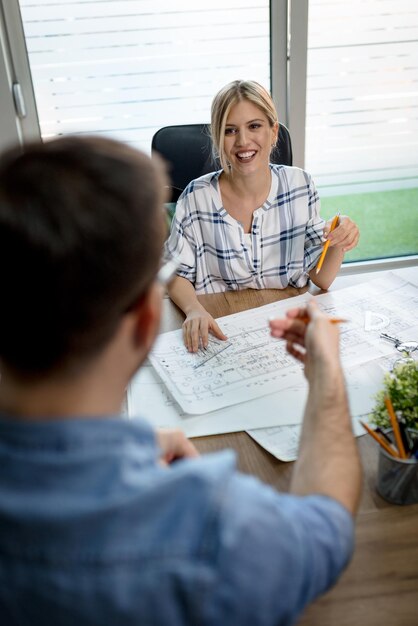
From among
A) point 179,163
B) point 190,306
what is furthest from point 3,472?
point 179,163

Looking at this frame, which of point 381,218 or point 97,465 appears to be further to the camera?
point 381,218

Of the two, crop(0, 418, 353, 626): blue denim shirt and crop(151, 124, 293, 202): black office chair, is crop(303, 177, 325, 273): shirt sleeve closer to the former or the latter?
crop(151, 124, 293, 202): black office chair

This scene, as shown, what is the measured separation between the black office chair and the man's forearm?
4.56ft

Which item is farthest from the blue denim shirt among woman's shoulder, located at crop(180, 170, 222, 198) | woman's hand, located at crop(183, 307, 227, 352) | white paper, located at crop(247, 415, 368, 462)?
woman's shoulder, located at crop(180, 170, 222, 198)

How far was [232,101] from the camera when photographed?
5.68 feet

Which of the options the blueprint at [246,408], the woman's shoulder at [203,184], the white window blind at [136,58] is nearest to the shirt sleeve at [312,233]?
the woman's shoulder at [203,184]

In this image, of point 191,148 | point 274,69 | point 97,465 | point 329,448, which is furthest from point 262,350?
point 274,69

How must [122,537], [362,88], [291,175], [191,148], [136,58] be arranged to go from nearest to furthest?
[122,537], [291,175], [191,148], [136,58], [362,88]

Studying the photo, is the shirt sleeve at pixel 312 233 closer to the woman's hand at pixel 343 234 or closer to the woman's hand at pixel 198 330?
the woman's hand at pixel 343 234

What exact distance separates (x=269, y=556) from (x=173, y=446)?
41 cm

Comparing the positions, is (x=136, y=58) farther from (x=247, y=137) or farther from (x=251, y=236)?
(x=251, y=236)

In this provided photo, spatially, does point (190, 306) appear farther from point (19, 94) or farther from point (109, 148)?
point (19, 94)

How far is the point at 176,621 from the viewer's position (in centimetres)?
49

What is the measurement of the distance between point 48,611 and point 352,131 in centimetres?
305
